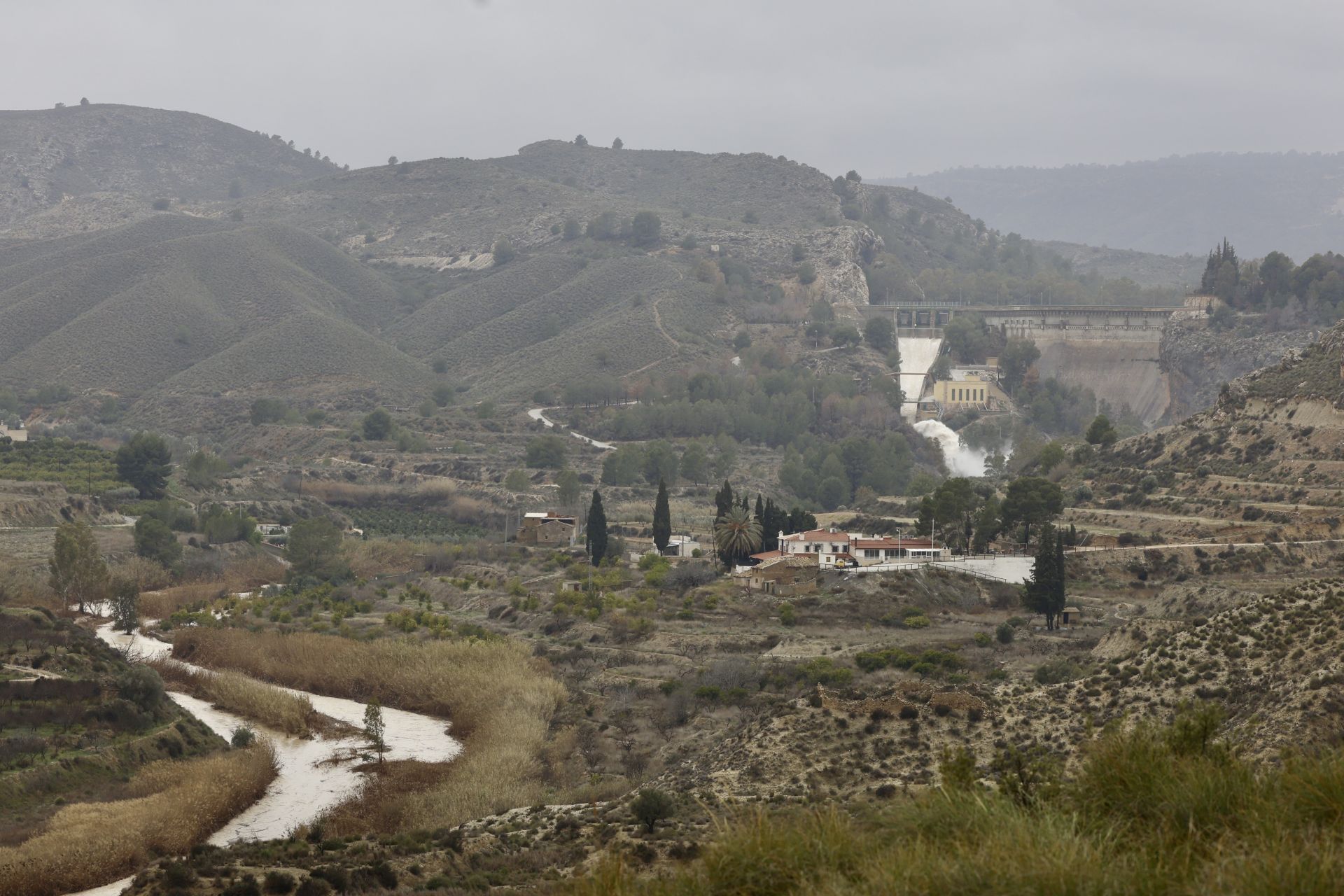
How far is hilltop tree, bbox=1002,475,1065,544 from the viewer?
68938mm

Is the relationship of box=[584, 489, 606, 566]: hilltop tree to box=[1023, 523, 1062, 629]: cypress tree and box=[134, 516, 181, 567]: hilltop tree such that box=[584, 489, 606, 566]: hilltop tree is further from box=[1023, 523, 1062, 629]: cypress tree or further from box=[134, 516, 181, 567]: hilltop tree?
box=[1023, 523, 1062, 629]: cypress tree

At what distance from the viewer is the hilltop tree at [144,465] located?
306ft

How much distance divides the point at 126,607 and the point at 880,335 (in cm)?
10292

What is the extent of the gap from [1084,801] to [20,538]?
228 feet

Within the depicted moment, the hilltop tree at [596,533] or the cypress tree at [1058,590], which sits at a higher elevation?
the cypress tree at [1058,590]

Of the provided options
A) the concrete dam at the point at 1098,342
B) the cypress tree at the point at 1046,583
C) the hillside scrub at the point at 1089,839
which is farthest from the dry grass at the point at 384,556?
the concrete dam at the point at 1098,342

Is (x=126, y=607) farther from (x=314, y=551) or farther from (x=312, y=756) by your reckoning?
(x=312, y=756)

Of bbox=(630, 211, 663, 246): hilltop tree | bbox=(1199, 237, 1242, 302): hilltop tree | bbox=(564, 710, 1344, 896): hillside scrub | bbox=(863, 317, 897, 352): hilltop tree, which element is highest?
bbox=(630, 211, 663, 246): hilltop tree

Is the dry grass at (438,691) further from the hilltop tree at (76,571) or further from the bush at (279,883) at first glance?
the bush at (279,883)

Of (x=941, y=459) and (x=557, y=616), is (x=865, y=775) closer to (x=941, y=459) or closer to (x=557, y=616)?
(x=557, y=616)

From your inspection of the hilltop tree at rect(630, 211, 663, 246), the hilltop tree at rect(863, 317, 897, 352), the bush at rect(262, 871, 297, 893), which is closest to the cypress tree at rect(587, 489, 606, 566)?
the bush at rect(262, 871, 297, 893)

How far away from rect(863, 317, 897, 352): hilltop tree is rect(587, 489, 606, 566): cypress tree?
281ft

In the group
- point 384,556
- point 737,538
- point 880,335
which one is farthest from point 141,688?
point 880,335

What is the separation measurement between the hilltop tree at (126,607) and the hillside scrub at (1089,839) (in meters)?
52.4
